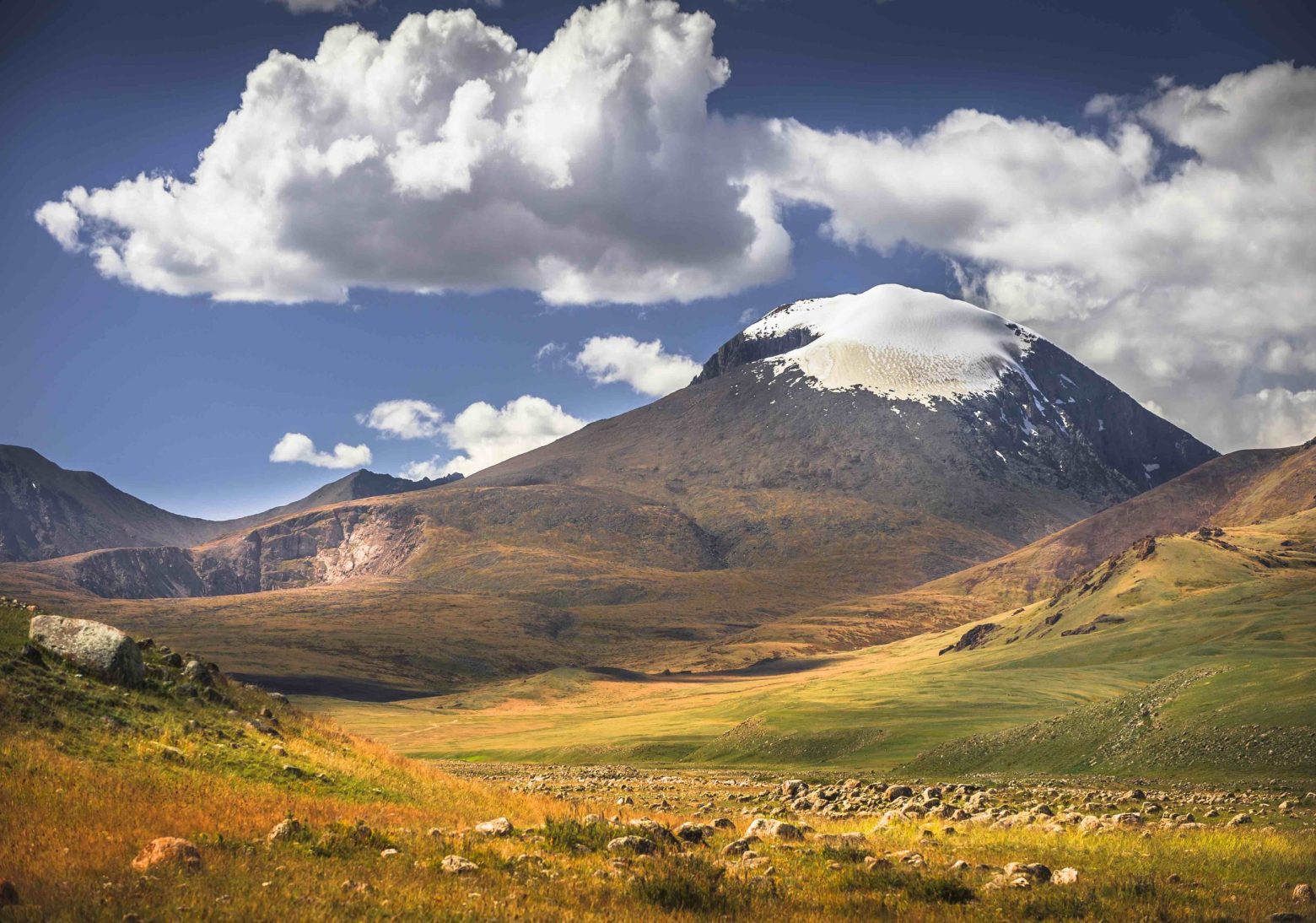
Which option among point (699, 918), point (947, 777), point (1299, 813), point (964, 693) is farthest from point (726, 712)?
point (699, 918)

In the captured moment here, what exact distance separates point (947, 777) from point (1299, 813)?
28.5m

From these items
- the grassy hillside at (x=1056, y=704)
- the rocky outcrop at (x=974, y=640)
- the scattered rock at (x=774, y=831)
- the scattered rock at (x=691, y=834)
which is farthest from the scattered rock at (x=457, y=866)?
the rocky outcrop at (x=974, y=640)

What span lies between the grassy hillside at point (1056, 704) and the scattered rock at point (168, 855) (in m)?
44.1

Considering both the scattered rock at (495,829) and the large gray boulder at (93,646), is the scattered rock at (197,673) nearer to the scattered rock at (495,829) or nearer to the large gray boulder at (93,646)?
the large gray boulder at (93,646)

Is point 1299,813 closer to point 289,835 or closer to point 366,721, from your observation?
point 289,835

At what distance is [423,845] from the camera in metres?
17.3

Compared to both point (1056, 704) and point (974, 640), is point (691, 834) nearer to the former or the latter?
point (1056, 704)

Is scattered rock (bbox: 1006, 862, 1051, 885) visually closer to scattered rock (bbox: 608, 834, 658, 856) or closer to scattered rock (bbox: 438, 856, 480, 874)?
scattered rock (bbox: 608, 834, 658, 856)

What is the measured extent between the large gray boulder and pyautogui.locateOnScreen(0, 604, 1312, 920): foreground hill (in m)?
0.48

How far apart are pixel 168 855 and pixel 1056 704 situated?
85839mm

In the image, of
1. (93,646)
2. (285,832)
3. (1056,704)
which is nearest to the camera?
(285,832)

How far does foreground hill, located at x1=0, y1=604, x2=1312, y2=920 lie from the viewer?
529 inches

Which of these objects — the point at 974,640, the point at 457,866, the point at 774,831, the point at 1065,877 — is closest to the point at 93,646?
the point at 457,866

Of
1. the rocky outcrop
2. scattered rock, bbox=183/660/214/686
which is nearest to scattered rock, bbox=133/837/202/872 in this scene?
scattered rock, bbox=183/660/214/686
